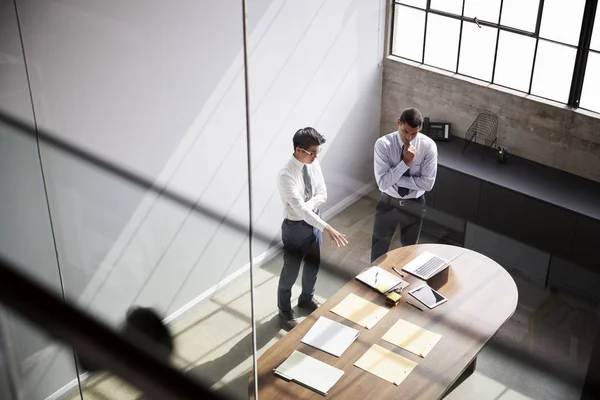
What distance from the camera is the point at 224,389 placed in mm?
1119

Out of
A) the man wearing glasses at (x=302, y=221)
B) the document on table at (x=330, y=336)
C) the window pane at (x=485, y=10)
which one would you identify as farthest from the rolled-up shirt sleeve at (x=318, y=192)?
the window pane at (x=485, y=10)

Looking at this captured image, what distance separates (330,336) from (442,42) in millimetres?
1044

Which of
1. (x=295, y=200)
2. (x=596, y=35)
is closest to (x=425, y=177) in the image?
(x=295, y=200)

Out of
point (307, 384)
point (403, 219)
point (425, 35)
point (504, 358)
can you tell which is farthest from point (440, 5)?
point (504, 358)

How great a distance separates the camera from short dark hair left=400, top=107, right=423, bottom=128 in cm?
239

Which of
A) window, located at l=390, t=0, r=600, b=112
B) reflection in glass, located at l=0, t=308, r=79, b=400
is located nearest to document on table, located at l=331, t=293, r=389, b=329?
window, located at l=390, t=0, r=600, b=112

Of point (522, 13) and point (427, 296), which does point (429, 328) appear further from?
point (522, 13)

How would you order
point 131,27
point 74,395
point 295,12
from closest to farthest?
1. point 131,27
2. point 74,395
3. point 295,12

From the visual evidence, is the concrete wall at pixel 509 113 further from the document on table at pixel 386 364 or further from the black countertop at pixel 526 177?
the document on table at pixel 386 364

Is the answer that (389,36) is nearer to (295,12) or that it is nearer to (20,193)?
(295,12)

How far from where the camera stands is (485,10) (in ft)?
7.43

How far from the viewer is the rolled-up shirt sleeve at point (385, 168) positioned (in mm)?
2490

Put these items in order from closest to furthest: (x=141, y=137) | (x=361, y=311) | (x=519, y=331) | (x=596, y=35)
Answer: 1. (x=141, y=137)
2. (x=596, y=35)
3. (x=361, y=311)
4. (x=519, y=331)

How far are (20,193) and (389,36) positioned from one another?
58.0 inches
